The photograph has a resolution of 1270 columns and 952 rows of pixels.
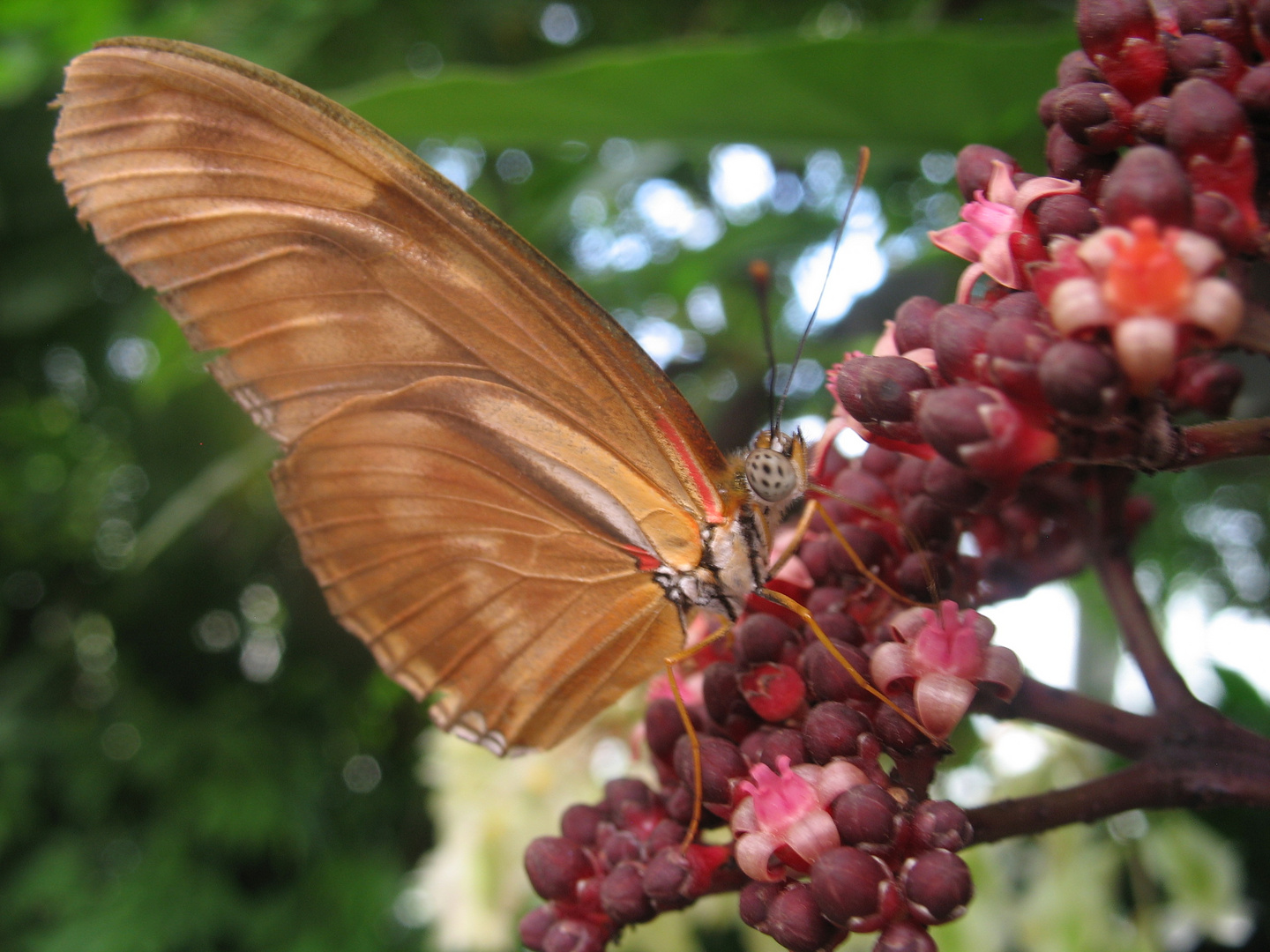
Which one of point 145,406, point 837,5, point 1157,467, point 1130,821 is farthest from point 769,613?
point 145,406

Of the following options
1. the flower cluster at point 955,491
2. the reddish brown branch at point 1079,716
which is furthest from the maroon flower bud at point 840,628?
the reddish brown branch at point 1079,716

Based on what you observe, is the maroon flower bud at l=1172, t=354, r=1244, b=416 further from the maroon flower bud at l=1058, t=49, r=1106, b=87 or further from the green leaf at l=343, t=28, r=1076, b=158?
the green leaf at l=343, t=28, r=1076, b=158

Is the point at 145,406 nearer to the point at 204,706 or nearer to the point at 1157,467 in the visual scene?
the point at 204,706

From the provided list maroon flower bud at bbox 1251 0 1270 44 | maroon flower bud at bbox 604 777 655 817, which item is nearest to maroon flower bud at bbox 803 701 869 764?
maroon flower bud at bbox 604 777 655 817

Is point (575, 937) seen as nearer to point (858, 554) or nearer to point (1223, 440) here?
point (858, 554)

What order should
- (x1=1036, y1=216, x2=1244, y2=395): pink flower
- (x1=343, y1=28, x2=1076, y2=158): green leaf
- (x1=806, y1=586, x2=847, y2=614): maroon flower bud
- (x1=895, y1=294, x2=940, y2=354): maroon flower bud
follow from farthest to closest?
(x1=343, y1=28, x2=1076, y2=158): green leaf → (x1=806, y1=586, x2=847, y2=614): maroon flower bud → (x1=895, y1=294, x2=940, y2=354): maroon flower bud → (x1=1036, y1=216, x2=1244, y2=395): pink flower
